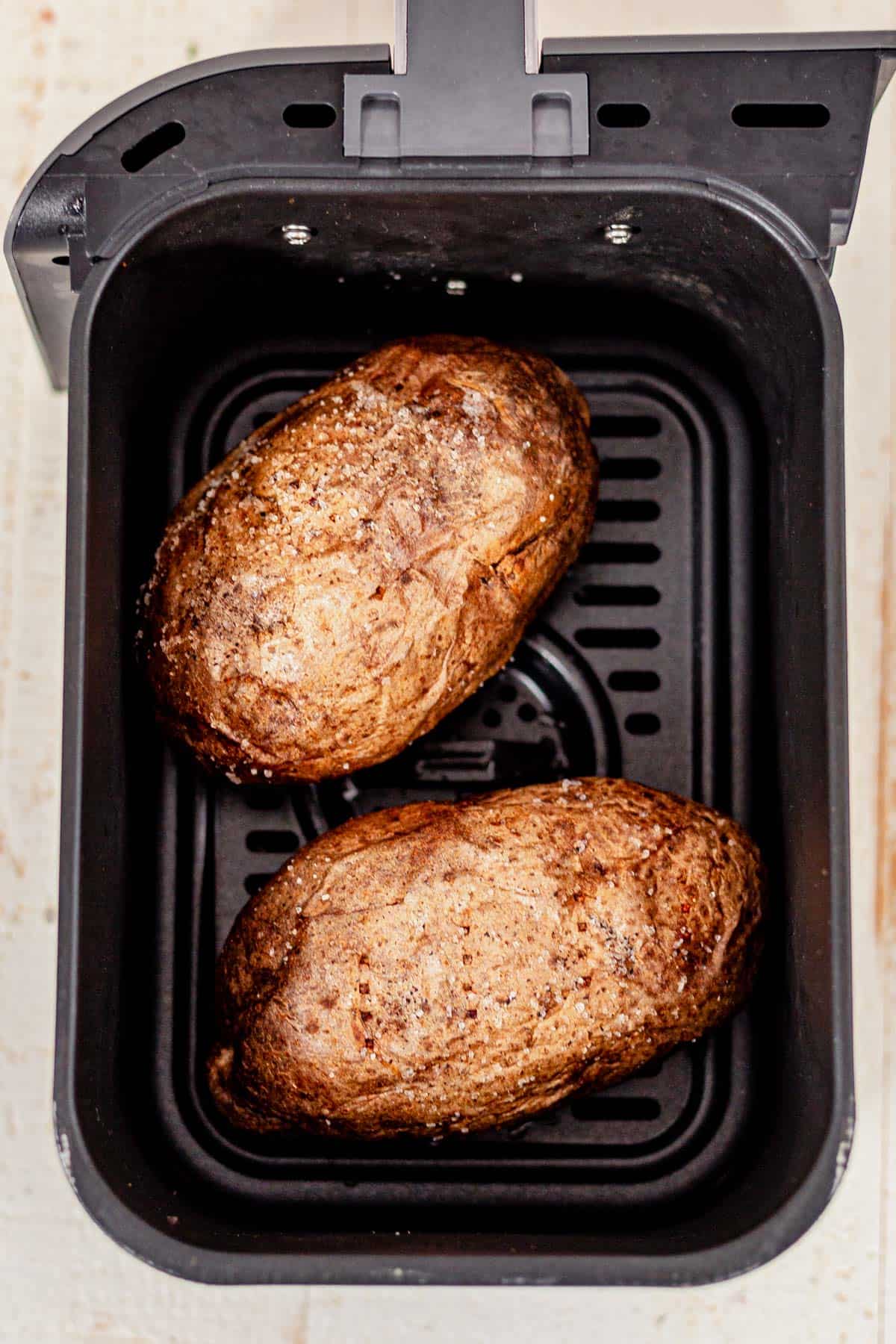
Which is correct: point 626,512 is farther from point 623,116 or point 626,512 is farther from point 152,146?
point 152,146

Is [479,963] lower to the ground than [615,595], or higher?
lower

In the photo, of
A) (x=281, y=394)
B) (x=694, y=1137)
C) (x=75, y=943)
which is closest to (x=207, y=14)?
(x=281, y=394)

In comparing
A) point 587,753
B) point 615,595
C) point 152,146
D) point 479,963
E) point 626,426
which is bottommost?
point 479,963

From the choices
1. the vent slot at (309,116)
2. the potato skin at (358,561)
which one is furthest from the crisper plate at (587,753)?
the vent slot at (309,116)

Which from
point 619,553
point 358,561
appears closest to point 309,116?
point 358,561

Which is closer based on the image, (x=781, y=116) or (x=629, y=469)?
(x=781, y=116)

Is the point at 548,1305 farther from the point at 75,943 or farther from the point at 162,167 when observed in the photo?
the point at 162,167

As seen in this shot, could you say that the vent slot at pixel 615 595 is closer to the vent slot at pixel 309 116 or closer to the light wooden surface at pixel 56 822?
the light wooden surface at pixel 56 822
